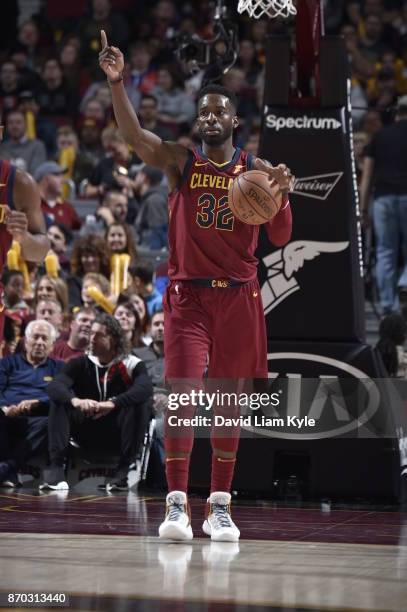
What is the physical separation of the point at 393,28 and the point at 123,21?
3.94 metres

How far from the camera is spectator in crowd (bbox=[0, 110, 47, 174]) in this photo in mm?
14234

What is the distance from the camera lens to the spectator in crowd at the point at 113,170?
42.7ft

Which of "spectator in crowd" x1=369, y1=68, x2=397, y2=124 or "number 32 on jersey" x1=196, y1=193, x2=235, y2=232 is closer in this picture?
"number 32 on jersey" x1=196, y1=193, x2=235, y2=232

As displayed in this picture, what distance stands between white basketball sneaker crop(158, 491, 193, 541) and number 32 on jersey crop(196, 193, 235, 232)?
1.25m

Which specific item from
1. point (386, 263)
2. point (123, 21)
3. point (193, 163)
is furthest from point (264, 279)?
point (123, 21)

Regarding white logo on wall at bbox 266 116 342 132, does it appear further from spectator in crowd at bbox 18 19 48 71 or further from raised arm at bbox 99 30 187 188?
spectator in crowd at bbox 18 19 48 71

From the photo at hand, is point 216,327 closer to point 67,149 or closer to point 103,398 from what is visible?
point 103,398

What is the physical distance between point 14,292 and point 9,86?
6787 millimetres

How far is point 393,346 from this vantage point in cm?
855

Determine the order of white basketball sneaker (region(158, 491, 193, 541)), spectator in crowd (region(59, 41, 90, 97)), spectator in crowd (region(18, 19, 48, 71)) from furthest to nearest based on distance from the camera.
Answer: spectator in crowd (region(18, 19, 48, 71)), spectator in crowd (region(59, 41, 90, 97)), white basketball sneaker (region(158, 491, 193, 541))

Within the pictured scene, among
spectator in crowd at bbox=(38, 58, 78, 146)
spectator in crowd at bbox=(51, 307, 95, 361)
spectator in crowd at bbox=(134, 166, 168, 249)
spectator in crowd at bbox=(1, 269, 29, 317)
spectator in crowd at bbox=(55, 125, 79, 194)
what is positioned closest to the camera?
spectator in crowd at bbox=(51, 307, 95, 361)

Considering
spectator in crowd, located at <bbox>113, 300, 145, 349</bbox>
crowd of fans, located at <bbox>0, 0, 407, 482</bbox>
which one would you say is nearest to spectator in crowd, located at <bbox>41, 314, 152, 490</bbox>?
crowd of fans, located at <bbox>0, 0, 407, 482</bbox>

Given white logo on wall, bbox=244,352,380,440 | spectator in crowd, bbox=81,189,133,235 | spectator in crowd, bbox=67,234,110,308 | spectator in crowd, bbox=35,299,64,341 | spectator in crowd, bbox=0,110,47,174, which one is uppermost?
spectator in crowd, bbox=0,110,47,174

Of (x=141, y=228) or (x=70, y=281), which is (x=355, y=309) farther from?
(x=141, y=228)
